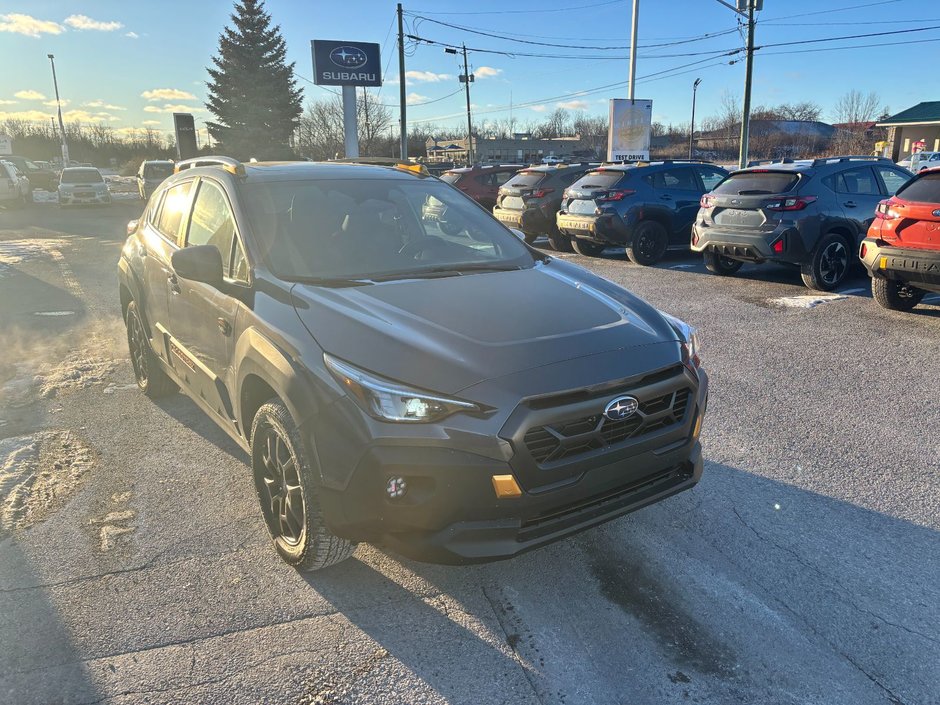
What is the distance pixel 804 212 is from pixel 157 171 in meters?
22.9

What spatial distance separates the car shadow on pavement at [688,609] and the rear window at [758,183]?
6302 millimetres

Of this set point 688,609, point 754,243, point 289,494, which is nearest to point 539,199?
point 754,243

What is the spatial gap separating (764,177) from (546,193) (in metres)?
5.35

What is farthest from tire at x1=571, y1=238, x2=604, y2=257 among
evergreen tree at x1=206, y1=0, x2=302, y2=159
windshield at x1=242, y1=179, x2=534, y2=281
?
evergreen tree at x1=206, y1=0, x2=302, y2=159

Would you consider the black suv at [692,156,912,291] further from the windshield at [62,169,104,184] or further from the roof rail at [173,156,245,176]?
the windshield at [62,169,104,184]

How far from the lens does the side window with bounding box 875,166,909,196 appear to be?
915cm

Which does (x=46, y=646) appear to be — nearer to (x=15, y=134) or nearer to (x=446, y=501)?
(x=446, y=501)

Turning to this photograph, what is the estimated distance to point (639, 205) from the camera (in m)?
11.1

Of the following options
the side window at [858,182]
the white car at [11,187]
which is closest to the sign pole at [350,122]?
the white car at [11,187]

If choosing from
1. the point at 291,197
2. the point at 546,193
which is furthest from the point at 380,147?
the point at 291,197

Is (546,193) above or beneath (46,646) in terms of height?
above

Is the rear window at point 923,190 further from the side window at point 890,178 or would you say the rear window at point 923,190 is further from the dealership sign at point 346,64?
the dealership sign at point 346,64

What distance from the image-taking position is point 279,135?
4500 centimetres

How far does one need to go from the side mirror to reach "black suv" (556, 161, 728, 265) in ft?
28.7
